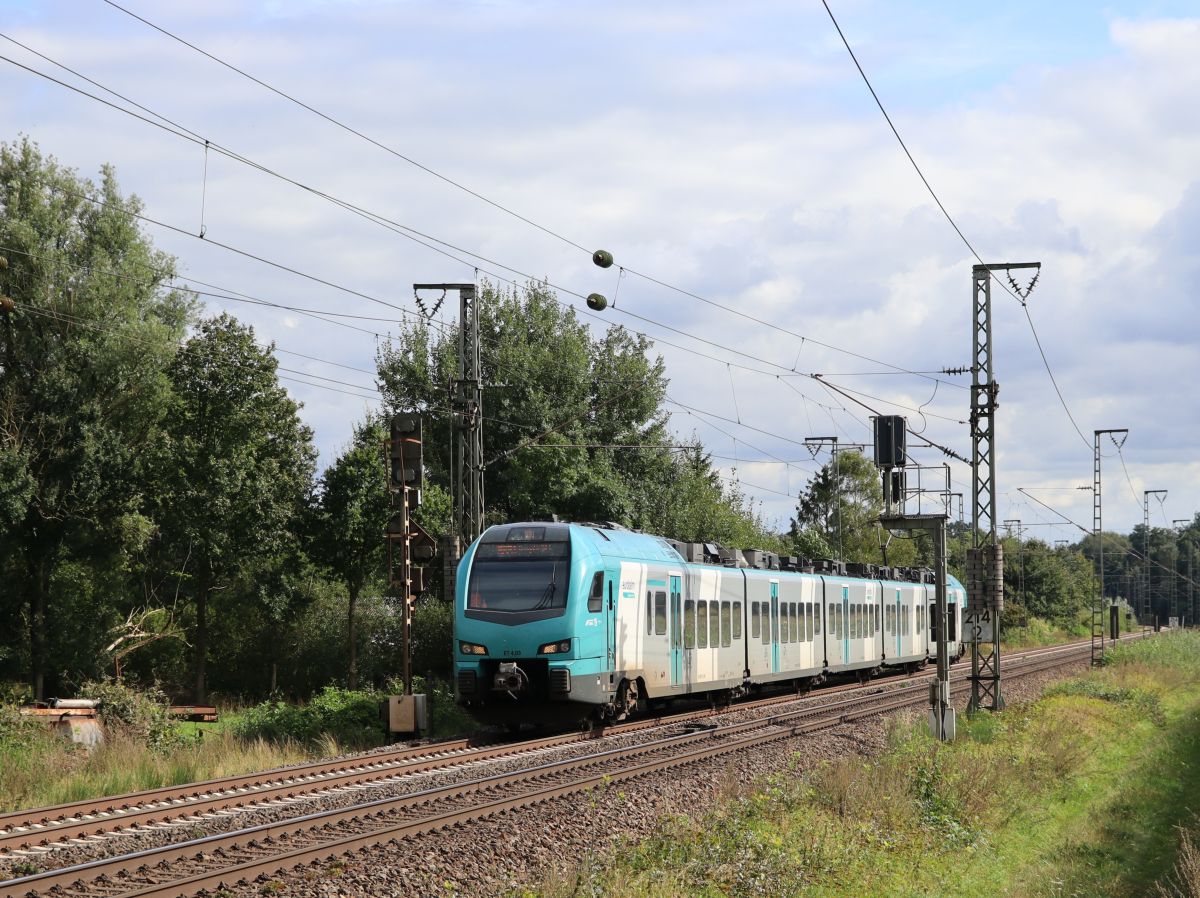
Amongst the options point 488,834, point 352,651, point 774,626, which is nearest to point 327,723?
point 488,834

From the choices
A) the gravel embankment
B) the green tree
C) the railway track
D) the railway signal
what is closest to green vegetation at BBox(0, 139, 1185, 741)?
the railway signal

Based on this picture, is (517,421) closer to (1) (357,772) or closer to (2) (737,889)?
(1) (357,772)

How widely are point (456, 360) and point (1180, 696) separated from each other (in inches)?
1202

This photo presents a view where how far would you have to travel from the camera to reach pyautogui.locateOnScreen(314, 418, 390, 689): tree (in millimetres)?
40312

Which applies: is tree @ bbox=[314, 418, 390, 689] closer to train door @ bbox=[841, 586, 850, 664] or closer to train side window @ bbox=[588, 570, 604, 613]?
train door @ bbox=[841, 586, 850, 664]

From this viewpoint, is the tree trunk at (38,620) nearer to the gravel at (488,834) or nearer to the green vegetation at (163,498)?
the green vegetation at (163,498)

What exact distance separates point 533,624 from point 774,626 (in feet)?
37.1

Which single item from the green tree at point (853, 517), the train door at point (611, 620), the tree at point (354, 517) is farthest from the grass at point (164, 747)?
the green tree at point (853, 517)

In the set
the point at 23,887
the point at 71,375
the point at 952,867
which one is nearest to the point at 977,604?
the point at 952,867

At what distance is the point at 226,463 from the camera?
40.2 meters

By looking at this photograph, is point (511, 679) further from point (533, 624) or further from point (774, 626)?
point (774, 626)

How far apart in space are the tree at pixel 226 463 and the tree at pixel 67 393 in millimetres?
969

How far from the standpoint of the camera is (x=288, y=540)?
135ft

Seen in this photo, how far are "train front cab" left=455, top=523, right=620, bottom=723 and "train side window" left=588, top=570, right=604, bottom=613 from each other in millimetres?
16
